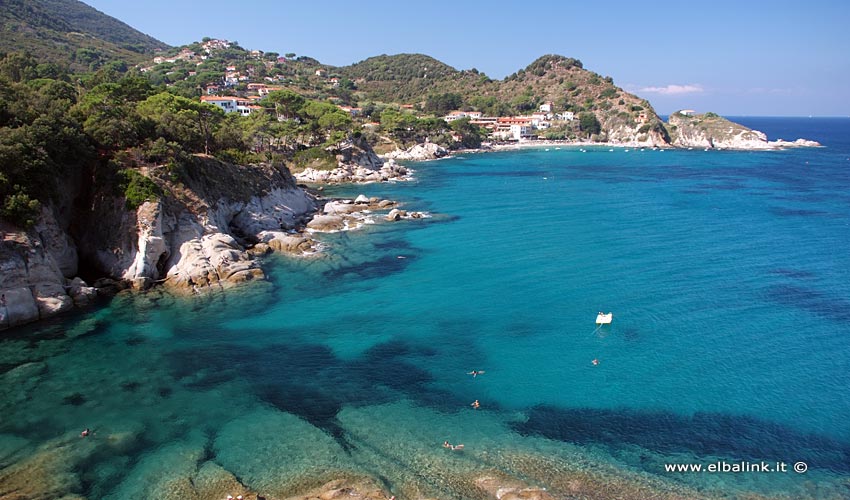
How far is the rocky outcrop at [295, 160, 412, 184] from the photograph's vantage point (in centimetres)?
9188

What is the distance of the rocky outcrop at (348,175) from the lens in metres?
91.9

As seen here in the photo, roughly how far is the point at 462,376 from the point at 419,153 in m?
109

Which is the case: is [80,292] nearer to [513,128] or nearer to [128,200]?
[128,200]

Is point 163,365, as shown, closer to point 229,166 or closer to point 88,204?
point 88,204

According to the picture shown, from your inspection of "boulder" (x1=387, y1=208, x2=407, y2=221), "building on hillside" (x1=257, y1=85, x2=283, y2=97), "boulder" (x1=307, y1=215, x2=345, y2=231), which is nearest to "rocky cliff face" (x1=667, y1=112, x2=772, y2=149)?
"building on hillside" (x1=257, y1=85, x2=283, y2=97)

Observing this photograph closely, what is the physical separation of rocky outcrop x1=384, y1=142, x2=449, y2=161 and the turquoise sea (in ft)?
265

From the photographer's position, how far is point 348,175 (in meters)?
94.1

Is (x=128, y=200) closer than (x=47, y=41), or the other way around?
(x=128, y=200)

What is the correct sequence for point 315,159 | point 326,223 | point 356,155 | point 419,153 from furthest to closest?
point 419,153 < point 356,155 < point 315,159 < point 326,223

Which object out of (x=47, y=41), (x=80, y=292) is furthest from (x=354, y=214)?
(x=47, y=41)

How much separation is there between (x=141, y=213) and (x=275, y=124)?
60.8 metres

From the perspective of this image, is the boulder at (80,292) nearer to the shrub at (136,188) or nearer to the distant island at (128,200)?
the distant island at (128,200)

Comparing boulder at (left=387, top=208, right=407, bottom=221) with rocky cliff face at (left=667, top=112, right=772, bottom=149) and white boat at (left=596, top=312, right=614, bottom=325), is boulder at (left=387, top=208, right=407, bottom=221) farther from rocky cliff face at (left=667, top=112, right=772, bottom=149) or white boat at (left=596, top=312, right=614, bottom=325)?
rocky cliff face at (left=667, top=112, right=772, bottom=149)

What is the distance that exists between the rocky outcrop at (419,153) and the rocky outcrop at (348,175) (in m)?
30.9
